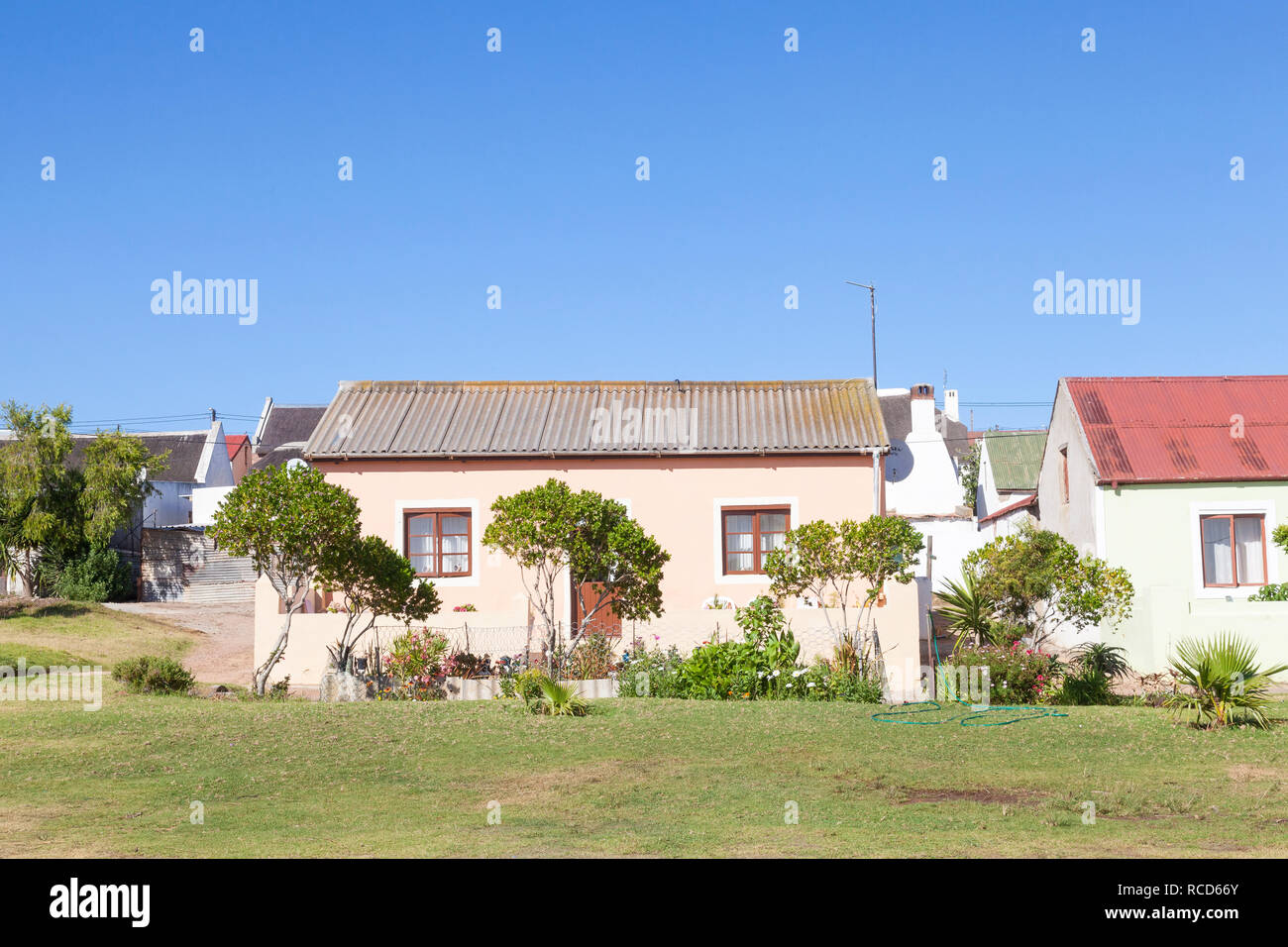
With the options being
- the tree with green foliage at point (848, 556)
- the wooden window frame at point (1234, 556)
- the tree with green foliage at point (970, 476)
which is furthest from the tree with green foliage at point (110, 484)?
the tree with green foliage at point (970, 476)

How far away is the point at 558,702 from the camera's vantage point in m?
14.6

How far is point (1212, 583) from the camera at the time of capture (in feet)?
71.2

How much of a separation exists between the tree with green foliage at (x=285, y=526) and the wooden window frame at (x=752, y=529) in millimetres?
7605

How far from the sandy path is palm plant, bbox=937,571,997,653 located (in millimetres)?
12480

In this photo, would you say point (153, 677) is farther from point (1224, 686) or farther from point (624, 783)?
point (1224, 686)

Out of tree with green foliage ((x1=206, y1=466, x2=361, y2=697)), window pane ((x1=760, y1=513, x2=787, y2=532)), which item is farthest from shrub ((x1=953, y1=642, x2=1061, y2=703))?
tree with green foliage ((x1=206, y1=466, x2=361, y2=697))

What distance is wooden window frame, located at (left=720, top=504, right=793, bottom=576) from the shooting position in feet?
72.2

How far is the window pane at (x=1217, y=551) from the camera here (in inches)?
854

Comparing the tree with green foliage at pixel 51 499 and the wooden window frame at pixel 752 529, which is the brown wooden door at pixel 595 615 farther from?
the tree with green foliage at pixel 51 499

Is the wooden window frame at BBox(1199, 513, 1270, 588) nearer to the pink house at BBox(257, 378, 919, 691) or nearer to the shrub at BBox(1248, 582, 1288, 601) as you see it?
the shrub at BBox(1248, 582, 1288, 601)

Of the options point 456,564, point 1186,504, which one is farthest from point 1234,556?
point 456,564

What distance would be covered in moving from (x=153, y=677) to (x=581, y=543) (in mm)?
6789
